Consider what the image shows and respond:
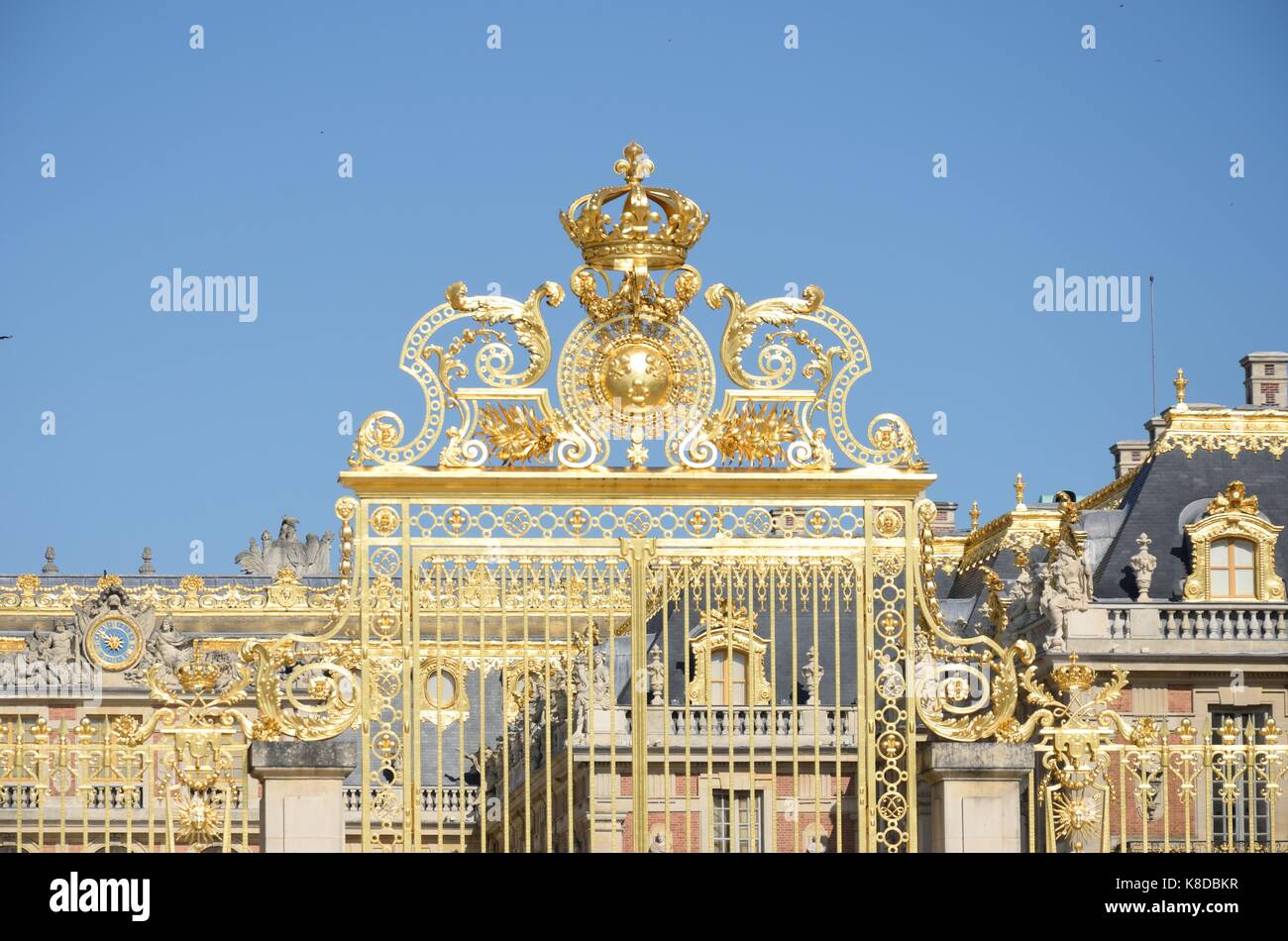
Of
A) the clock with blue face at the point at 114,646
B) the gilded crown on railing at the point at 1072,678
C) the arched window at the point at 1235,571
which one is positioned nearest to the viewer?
the gilded crown on railing at the point at 1072,678

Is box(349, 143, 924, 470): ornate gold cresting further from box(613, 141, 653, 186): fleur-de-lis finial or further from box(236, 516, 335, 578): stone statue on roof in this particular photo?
box(236, 516, 335, 578): stone statue on roof

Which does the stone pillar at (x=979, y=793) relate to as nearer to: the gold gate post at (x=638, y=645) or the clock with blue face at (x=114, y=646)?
the gold gate post at (x=638, y=645)

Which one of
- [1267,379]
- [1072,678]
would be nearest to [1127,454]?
[1267,379]

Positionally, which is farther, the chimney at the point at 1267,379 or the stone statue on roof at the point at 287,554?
the stone statue on roof at the point at 287,554

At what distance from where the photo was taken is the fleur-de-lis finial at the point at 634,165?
1886 cm

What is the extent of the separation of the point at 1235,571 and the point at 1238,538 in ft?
1.26

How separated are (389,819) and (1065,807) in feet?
13.3

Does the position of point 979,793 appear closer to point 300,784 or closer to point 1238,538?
point 300,784

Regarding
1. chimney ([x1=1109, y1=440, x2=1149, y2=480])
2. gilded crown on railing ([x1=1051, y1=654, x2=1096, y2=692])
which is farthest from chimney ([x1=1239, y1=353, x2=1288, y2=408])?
gilded crown on railing ([x1=1051, y1=654, x2=1096, y2=692])

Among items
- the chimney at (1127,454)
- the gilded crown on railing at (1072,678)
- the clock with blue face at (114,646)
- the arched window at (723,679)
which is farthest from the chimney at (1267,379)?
the gilded crown on railing at (1072,678)

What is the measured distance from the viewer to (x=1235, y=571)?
120 feet
